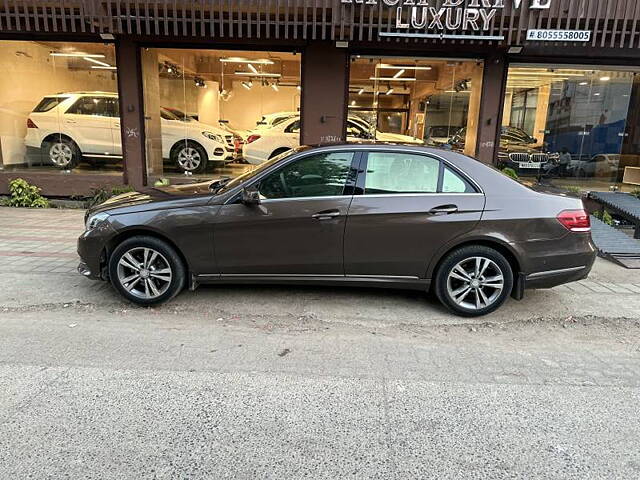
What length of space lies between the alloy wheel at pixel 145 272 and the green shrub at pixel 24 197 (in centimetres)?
660

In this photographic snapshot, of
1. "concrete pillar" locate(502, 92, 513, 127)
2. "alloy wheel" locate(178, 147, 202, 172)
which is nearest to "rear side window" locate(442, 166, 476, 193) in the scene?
"concrete pillar" locate(502, 92, 513, 127)

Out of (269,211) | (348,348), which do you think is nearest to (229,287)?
(269,211)

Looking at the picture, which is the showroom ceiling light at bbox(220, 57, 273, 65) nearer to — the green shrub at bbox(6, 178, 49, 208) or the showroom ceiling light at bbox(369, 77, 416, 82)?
Result: the showroom ceiling light at bbox(369, 77, 416, 82)

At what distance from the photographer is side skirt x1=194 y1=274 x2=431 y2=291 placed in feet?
15.3

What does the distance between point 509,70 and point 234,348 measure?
8822mm

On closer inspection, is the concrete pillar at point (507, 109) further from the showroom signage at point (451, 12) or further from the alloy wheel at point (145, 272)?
the alloy wheel at point (145, 272)

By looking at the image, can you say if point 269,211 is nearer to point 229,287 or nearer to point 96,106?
point 229,287

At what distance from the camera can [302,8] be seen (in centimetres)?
807

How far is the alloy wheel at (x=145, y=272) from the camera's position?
182 inches

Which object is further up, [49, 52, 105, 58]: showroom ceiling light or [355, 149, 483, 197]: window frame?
[49, 52, 105, 58]: showroom ceiling light

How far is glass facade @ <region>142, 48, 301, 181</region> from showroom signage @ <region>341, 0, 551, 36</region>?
8.98 ft

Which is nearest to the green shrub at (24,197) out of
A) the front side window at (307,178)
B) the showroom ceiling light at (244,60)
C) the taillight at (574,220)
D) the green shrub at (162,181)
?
the green shrub at (162,181)

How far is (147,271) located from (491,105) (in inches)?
312

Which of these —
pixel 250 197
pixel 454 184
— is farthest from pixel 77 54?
pixel 454 184
